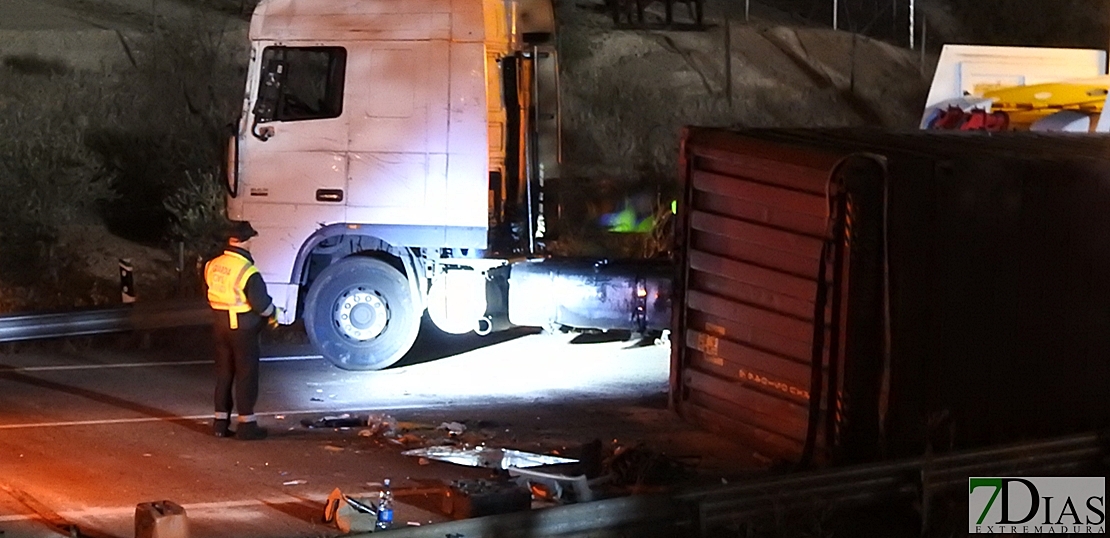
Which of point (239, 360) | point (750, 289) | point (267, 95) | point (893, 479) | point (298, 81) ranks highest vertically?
point (298, 81)

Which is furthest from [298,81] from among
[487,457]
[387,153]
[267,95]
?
[487,457]

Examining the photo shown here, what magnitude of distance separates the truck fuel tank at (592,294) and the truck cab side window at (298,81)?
2.04m

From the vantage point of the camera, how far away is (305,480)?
28.8 ft

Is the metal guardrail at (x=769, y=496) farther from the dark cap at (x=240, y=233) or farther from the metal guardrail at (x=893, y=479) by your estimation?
the dark cap at (x=240, y=233)

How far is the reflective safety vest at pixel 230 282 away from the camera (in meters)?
9.80

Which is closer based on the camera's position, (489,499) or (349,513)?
(489,499)

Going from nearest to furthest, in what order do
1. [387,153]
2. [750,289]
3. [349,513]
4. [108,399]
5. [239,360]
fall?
[349,513], [750,289], [239,360], [108,399], [387,153]

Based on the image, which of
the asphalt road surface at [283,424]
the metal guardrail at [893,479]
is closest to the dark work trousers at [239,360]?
the asphalt road surface at [283,424]

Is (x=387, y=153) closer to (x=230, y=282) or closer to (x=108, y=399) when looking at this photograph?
(x=230, y=282)

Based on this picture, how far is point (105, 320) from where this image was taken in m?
13.0

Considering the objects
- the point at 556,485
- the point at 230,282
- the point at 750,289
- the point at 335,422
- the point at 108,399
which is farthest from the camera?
the point at 108,399

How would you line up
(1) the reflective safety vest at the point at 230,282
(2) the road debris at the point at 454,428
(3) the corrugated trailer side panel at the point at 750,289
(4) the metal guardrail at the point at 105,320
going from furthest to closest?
(4) the metal guardrail at the point at 105,320 → (2) the road debris at the point at 454,428 → (1) the reflective safety vest at the point at 230,282 → (3) the corrugated trailer side panel at the point at 750,289

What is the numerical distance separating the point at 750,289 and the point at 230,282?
340 centimetres

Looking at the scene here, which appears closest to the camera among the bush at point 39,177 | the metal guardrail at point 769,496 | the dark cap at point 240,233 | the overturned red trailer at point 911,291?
the metal guardrail at point 769,496
